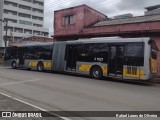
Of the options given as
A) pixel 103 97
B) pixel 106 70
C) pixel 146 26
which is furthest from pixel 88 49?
pixel 103 97

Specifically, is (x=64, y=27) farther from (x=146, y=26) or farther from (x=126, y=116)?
(x=126, y=116)

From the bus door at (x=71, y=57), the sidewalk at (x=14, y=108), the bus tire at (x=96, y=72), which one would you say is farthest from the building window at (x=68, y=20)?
the sidewalk at (x=14, y=108)

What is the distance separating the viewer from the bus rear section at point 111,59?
1462 centimetres

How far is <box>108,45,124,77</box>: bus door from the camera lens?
1573 cm

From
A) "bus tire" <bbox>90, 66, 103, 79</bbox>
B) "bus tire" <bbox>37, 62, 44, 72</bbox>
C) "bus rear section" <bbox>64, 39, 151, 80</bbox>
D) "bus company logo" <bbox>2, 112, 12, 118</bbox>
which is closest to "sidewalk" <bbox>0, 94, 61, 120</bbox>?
"bus company logo" <bbox>2, 112, 12, 118</bbox>

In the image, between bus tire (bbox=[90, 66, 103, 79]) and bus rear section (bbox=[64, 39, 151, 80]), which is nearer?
bus rear section (bbox=[64, 39, 151, 80])

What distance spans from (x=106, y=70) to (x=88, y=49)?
2.53 meters

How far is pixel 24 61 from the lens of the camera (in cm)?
2516

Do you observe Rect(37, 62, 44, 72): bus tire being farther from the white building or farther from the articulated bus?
the white building

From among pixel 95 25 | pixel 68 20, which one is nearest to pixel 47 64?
pixel 95 25

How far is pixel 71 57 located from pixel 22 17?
75.0m

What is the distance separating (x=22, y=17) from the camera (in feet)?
293

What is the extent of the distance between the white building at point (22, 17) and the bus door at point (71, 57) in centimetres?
6054

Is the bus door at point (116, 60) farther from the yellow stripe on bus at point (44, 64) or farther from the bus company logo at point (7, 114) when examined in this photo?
the bus company logo at point (7, 114)
